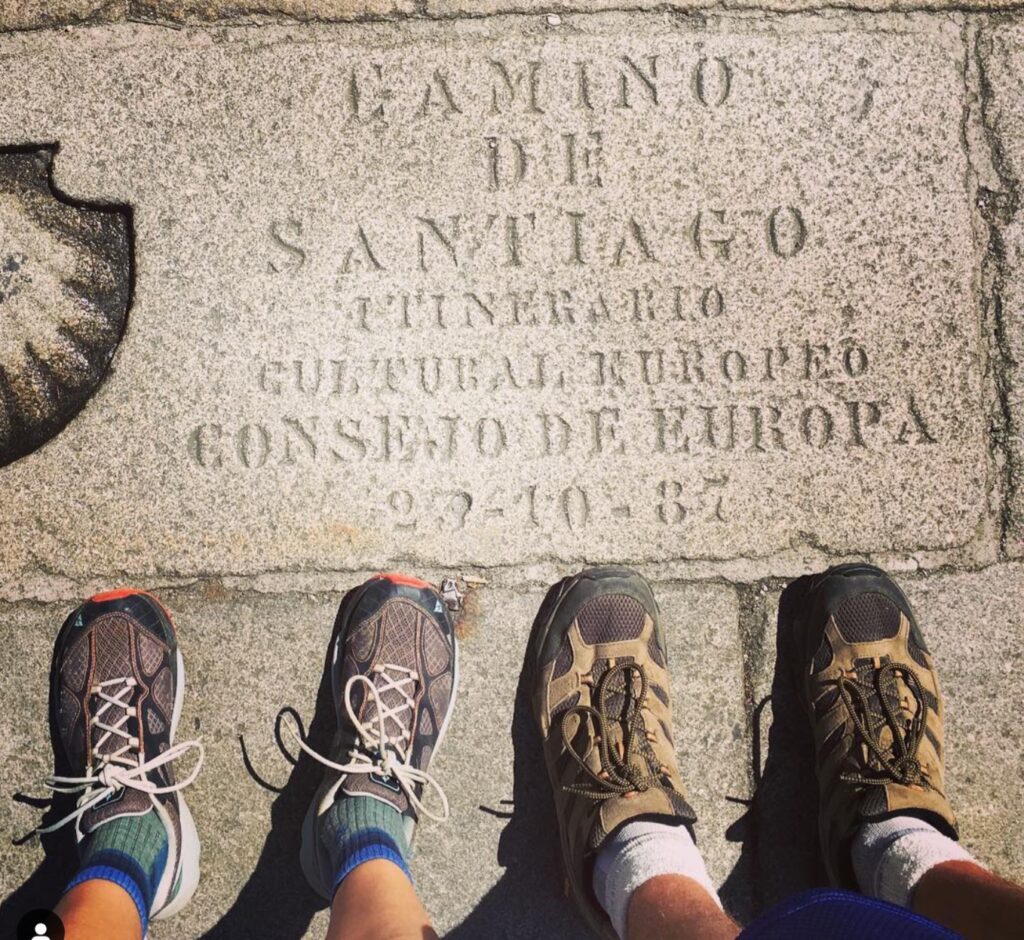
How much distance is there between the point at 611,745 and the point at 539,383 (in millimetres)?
839

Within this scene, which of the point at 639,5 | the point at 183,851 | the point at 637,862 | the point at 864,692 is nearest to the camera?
the point at 637,862

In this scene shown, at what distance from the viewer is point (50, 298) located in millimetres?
2062

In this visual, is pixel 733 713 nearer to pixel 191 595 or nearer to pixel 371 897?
pixel 371 897

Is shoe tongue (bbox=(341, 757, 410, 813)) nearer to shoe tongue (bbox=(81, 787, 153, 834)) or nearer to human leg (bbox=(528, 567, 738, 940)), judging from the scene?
human leg (bbox=(528, 567, 738, 940))

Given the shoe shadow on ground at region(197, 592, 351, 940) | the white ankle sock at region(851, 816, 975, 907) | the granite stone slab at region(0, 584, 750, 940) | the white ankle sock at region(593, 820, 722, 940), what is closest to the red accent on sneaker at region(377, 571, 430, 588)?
the granite stone slab at region(0, 584, 750, 940)

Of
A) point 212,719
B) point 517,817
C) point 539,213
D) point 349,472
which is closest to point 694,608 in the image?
point 517,817

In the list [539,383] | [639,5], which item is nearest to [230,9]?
[639,5]

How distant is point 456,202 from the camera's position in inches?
79.0

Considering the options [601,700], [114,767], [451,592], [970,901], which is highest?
[451,592]

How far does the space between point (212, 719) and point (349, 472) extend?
659 millimetres

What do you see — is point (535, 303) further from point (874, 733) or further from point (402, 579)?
point (874, 733)

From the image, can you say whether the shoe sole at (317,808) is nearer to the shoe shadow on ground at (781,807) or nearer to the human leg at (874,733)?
the shoe shadow on ground at (781,807)

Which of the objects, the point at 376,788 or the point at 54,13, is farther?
the point at 54,13

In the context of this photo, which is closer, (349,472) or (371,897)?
(371,897)
